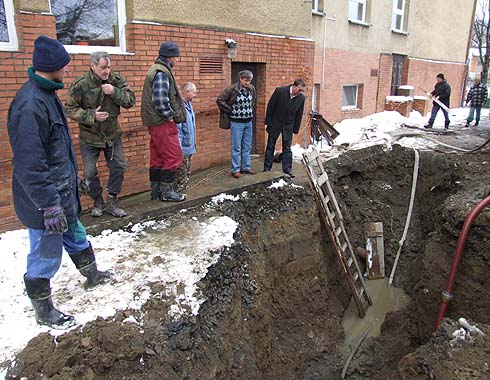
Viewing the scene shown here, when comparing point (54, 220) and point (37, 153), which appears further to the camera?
point (54, 220)

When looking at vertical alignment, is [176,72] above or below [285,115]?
above

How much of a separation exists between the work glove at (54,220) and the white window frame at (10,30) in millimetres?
2598

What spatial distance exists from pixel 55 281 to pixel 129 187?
2.38m

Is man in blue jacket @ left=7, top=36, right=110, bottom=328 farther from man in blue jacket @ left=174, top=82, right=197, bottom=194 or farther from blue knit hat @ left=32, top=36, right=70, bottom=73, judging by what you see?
man in blue jacket @ left=174, top=82, right=197, bottom=194

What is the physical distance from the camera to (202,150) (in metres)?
7.04

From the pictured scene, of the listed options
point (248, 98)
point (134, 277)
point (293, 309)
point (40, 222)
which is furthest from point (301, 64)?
point (40, 222)

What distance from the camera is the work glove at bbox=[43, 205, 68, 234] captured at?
279 cm

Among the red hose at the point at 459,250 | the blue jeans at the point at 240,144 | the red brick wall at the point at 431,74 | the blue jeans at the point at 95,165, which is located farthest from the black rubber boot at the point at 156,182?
the red brick wall at the point at 431,74

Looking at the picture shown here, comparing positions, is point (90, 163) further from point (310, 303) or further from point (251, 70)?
point (251, 70)

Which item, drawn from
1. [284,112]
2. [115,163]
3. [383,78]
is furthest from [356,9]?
[115,163]

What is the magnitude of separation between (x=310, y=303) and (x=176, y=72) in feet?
13.3

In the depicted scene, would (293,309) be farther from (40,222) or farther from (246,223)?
(40,222)

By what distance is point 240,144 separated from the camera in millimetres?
6504

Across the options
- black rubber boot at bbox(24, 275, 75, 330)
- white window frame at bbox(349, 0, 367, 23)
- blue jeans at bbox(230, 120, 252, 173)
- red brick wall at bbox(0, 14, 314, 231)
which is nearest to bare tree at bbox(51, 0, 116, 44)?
red brick wall at bbox(0, 14, 314, 231)
